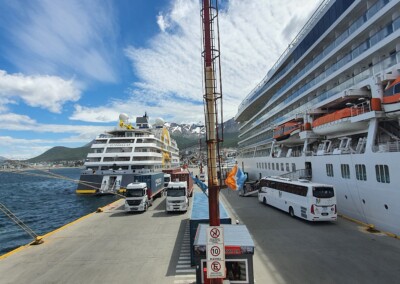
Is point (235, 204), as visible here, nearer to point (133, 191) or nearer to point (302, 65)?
point (133, 191)

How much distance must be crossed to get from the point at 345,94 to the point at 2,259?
2392cm

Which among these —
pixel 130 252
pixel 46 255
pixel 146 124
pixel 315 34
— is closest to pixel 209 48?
pixel 130 252

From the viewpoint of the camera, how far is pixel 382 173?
50.0 ft

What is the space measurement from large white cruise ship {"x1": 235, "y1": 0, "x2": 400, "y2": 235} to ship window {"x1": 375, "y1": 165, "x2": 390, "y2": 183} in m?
0.06

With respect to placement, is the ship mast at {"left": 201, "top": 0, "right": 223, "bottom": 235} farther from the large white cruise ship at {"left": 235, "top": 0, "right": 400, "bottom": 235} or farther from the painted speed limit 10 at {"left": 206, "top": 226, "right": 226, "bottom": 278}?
the large white cruise ship at {"left": 235, "top": 0, "right": 400, "bottom": 235}

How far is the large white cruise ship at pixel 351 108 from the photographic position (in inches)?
625

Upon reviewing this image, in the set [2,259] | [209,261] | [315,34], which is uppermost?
[315,34]

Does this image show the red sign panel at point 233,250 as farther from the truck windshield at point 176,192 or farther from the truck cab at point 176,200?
the truck windshield at point 176,192

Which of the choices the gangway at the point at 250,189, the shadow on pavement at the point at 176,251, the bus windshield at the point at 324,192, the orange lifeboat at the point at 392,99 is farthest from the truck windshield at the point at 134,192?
the orange lifeboat at the point at 392,99

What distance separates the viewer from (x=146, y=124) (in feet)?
257

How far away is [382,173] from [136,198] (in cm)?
1869

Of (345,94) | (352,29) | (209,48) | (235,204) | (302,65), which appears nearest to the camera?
(209,48)

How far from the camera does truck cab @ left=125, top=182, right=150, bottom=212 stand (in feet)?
78.4

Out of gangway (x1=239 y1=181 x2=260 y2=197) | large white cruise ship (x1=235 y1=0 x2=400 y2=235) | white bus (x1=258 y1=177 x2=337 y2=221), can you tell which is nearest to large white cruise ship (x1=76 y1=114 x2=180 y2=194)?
gangway (x1=239 y1=181 x2=260 y2=197)
